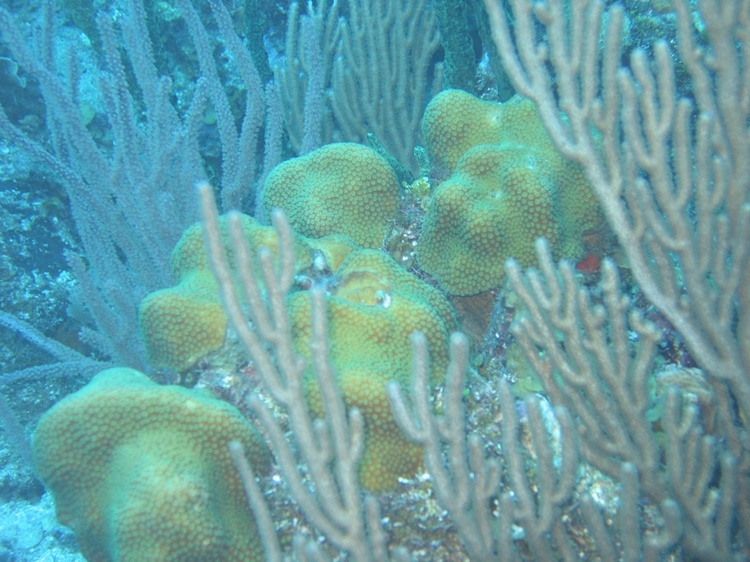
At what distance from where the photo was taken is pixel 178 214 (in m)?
4.32

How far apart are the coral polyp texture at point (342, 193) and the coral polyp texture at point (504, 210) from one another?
409 millimetres

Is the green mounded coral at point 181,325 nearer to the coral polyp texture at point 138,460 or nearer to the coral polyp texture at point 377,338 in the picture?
the coral polyp texture at point 138,460

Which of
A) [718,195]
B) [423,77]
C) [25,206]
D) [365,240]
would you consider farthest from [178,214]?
[718,195]

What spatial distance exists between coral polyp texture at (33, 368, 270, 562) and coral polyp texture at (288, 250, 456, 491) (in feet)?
1.58

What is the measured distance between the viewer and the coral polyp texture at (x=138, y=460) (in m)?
2.15

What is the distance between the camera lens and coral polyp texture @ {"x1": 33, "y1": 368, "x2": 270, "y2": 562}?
2.15 m

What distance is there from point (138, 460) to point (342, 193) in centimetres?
199

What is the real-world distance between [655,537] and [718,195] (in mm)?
1267

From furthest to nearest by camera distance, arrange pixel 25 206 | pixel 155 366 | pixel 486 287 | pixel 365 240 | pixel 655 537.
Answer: pixel 25 206
pixel 365 240
pixel 486 287
pixel 155 366
pixel 655 537

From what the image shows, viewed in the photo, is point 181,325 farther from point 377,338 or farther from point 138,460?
point 377,338

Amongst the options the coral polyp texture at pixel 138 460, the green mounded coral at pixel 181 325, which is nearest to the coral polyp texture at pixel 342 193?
the green mounded coral at pixel 181 325

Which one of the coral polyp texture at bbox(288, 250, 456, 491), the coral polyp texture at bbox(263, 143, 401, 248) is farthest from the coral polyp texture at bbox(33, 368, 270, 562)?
the coral polyp texture at bbox(263, 143, 401, 248)

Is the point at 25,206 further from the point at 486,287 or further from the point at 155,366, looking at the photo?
the point at 486,287

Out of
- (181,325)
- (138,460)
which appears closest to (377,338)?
(181,325)
